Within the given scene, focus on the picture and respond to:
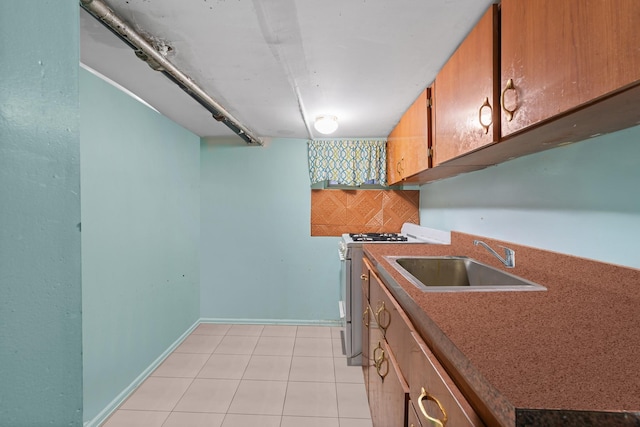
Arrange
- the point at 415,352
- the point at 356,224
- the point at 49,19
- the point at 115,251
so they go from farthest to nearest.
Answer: the point at 356,224 < the point at 115,251 < the point at 415,352 < the point at 49,19

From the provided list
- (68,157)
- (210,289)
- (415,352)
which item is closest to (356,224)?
(210,289)

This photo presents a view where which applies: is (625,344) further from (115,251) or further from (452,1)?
(115,251)

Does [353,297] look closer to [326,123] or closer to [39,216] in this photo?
[326,123]

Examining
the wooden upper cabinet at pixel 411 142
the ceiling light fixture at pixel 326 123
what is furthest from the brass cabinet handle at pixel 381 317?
the ceiling light fixture at pixel 326 123

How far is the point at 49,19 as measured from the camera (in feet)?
1.71

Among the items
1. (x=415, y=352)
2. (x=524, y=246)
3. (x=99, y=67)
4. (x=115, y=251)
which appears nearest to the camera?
(x=415, y=352)

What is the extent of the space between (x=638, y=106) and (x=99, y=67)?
7.71ft

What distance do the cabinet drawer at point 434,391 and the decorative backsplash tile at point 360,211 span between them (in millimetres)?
2406

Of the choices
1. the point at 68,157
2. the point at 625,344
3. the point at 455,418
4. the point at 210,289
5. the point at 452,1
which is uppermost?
the point at 452,1

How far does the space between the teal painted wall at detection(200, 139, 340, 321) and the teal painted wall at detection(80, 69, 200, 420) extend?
38cm

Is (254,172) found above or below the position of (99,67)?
below

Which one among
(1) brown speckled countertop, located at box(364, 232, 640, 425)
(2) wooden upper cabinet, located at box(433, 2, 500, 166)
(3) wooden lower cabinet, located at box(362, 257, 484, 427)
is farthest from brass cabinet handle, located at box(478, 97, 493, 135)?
(3) wooden lower cabinet, located at box(362, 257, 484, 427)

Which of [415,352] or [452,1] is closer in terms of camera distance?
[415,352]

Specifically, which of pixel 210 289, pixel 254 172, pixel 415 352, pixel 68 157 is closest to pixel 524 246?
pixel 415 352
